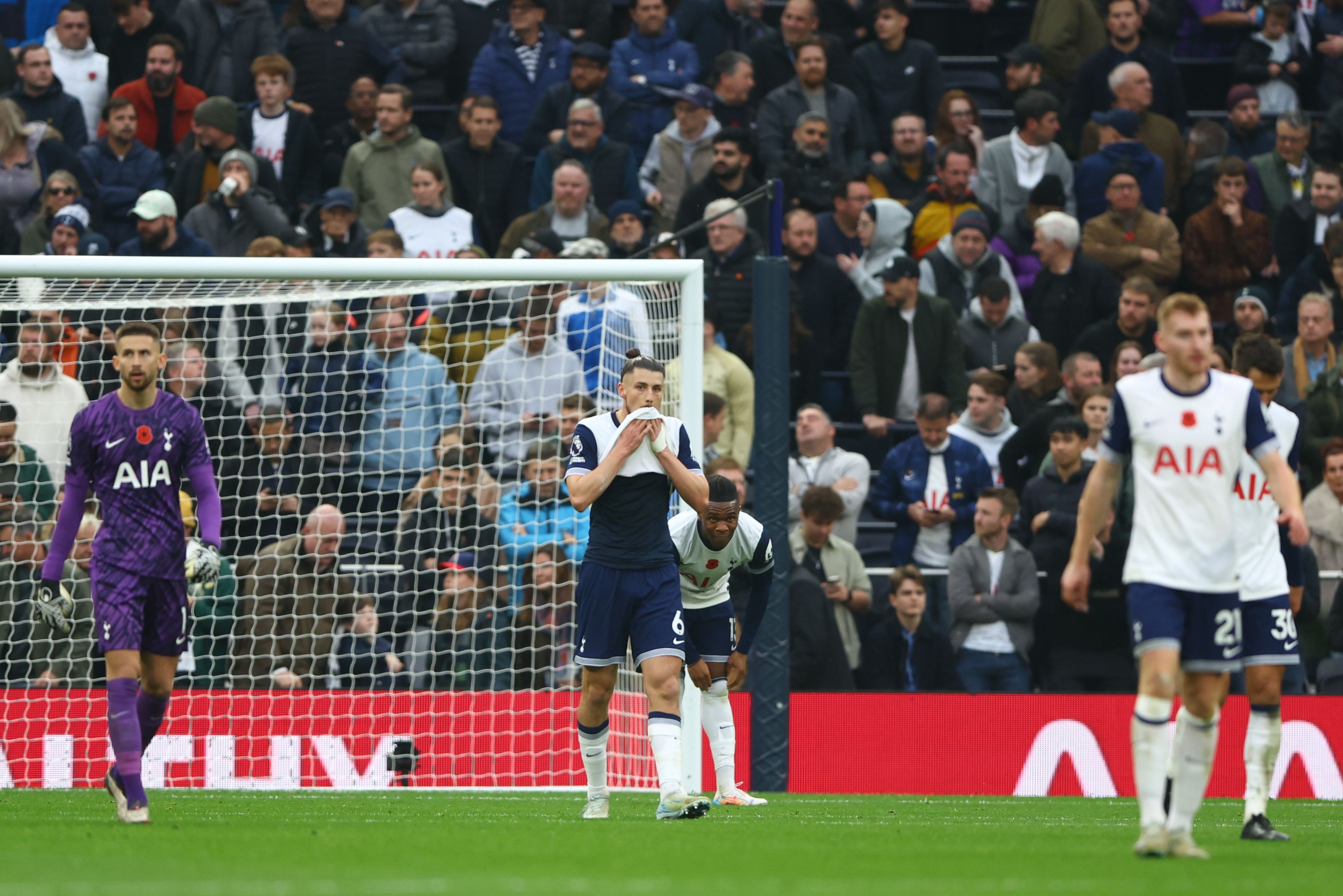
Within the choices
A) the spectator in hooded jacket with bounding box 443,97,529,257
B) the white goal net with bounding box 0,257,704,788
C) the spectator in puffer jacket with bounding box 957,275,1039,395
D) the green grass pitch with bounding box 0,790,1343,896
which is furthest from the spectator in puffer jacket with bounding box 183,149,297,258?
the spectator in puffer jacket with bounding box 957,275,1039,395

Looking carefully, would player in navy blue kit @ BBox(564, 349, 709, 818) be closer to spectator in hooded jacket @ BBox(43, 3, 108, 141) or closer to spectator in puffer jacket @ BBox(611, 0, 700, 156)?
spectator in puffer jacket @ BBox(611, 0, 700, 156)

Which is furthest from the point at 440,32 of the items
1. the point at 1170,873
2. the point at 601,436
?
the point at 1170,873

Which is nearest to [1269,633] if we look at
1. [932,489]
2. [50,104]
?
[932,489]

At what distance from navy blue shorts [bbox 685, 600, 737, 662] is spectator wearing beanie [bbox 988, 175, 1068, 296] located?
6.81m

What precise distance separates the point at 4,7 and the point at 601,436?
509 inches

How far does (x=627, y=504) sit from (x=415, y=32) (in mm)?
10290

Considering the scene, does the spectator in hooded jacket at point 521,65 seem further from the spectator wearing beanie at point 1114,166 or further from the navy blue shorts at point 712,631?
the navy blue shorts at point 712,631

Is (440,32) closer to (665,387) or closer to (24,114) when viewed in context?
(24,114)

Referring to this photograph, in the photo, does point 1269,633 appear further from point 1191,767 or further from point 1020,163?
point 1020,163

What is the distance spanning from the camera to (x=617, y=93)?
17.1 meters

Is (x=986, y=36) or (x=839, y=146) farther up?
(x=986, y=36)

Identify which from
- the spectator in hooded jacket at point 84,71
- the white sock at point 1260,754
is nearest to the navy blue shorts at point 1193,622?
the white sock at point 1260,754

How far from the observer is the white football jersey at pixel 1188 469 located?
696 cm

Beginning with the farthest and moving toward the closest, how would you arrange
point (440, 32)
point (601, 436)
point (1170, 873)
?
point (440, 32) < point (601, 436) < point (1170, 873)
